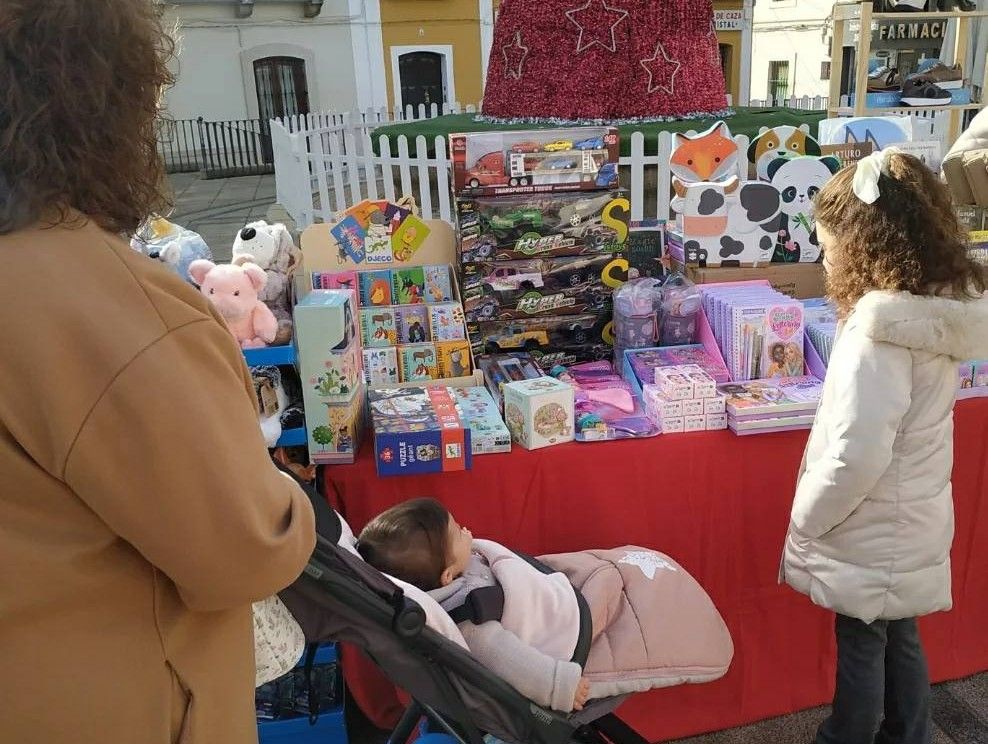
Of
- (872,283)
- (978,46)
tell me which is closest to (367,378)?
(872,283)

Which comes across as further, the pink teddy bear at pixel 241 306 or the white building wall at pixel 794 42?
the white building wall at pixel 794 42

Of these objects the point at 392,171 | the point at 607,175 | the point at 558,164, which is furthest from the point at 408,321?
the point at 392,171

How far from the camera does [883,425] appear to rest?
1.90 meters

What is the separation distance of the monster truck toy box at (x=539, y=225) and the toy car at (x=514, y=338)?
256 millimetres

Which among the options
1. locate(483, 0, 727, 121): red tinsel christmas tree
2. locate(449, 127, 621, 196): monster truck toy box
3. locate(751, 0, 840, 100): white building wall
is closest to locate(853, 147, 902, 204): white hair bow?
locate(449, 127, 621, 196): monster truck toy box

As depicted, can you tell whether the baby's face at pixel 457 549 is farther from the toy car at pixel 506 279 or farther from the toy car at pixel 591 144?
the toy car at pixel 591 144

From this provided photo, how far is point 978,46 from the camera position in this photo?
13039mm

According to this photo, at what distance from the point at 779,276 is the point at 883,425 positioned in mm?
1249

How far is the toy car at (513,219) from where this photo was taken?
2.81m

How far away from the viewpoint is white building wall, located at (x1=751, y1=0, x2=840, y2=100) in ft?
72.8

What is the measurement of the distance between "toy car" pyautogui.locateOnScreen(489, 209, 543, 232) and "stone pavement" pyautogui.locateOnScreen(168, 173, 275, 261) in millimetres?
6954

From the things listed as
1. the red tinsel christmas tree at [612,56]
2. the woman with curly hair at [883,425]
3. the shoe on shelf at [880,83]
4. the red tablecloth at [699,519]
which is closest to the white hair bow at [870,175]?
the woman with curly hair at [883,425]

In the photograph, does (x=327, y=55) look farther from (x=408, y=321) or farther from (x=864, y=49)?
(x=408, y=321)

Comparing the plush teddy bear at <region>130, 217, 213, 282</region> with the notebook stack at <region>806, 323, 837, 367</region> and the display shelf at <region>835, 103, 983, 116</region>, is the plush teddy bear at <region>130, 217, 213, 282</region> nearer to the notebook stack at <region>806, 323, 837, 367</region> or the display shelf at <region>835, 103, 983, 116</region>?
the notebook stack at <region>806, 323, 837, 367</region>
